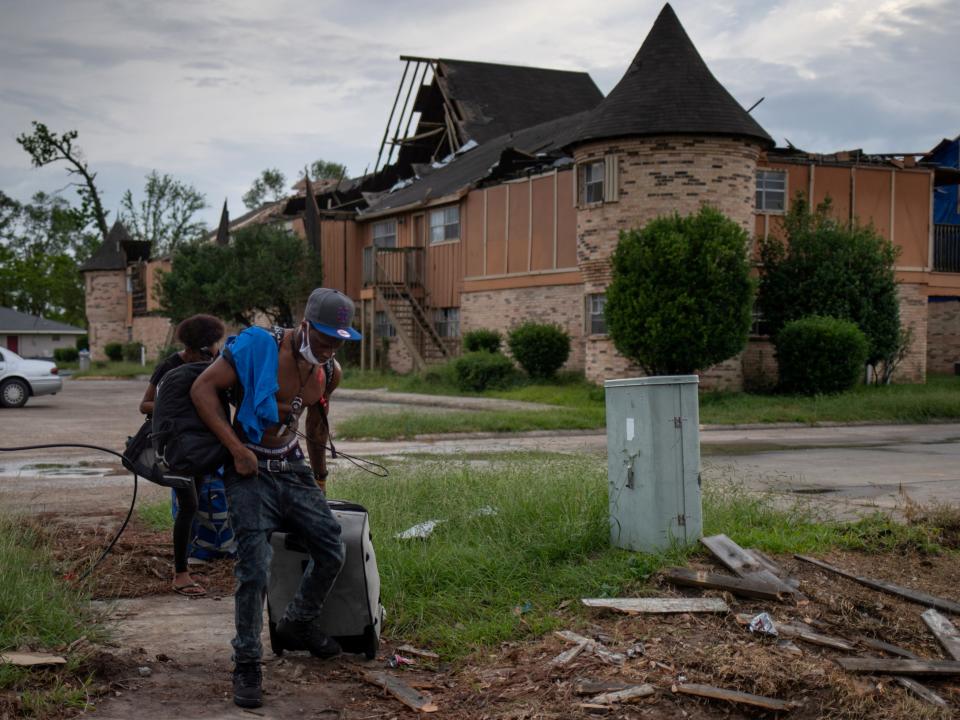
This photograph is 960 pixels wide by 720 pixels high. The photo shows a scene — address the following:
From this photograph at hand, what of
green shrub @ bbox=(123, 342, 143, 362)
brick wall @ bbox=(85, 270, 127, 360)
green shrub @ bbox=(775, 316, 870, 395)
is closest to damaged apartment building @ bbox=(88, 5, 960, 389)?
green shrub @ bbox=(775, 316, 870, 395)

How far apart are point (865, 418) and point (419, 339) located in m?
18.0

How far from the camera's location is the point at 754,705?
468 cm

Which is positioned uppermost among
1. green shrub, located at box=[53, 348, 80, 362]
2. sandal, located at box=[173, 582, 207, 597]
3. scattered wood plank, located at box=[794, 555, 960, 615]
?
scattered wood plank, located at box=[794, 555, 960, 615]

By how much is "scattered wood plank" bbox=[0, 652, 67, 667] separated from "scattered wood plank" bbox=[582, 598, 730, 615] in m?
2.71

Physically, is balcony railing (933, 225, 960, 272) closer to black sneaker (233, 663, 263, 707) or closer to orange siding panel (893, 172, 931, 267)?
orange siding panel (893, 172, 931, 267)

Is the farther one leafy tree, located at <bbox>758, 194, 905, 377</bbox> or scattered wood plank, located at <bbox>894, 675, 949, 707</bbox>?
leafy tree, located at <bbox>758, 194, 905, 377</bbox>

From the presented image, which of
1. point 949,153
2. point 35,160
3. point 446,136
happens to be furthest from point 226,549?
point 35,160

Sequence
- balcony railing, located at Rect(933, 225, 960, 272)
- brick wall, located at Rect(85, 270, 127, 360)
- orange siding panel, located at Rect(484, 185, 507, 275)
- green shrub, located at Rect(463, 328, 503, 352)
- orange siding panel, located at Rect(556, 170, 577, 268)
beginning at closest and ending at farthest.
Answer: orange siding panel, located at Rect(556, 170, 577, 268), balcony railing, located at Rect(933, 225, 960, 272), green shrub, located at Rect(463, 328, 503, 352), orange siding panel, located at Rect(484, 185, 507, 275), brick wall, located at Rect(85, 270, 127, 360)

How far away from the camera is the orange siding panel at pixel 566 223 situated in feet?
94.8

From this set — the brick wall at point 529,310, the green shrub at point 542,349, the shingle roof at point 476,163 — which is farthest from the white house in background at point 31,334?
the green shrub at point 542,349

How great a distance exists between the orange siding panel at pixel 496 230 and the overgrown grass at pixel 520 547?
77.0 ft

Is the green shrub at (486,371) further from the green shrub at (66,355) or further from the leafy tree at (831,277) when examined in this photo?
the green shrub at (66,355)

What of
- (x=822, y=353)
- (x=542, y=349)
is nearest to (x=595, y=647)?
(x=822, y=353)

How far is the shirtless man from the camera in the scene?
4844 mm
